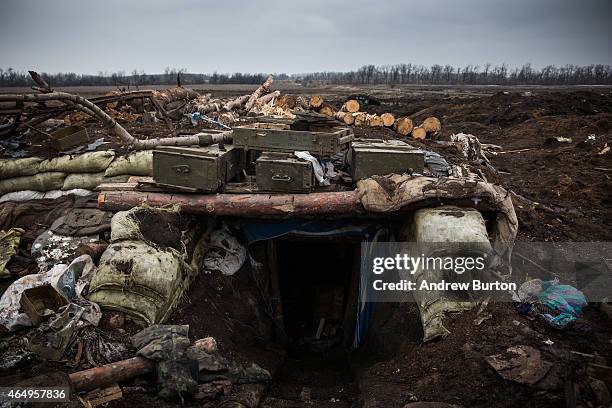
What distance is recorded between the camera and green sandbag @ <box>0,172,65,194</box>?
7.07m

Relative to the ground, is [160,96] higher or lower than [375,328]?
higher

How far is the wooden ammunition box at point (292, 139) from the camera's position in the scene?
18.2 feet

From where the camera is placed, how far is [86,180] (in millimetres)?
7031

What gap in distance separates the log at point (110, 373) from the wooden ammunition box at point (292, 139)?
3.01 meters

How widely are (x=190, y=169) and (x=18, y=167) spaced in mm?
3545

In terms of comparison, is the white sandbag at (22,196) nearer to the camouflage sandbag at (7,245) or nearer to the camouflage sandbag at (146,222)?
the camouflage sandbag at (7,245)

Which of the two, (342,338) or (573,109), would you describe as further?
(573,109)

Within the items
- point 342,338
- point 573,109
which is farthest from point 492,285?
point 573,109

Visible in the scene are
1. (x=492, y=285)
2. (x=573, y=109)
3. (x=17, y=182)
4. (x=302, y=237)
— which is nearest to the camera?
(x=492, y=285)

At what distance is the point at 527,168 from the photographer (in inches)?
427

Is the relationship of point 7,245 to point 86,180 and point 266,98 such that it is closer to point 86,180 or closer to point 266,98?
point 86,180

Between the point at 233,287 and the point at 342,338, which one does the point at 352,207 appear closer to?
the point at 233,287

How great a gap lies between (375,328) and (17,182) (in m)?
5.87

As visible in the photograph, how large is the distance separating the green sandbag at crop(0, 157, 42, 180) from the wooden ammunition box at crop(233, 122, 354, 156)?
3583 mm
